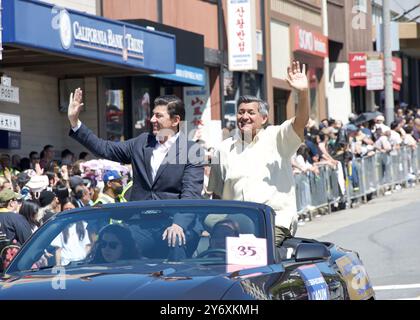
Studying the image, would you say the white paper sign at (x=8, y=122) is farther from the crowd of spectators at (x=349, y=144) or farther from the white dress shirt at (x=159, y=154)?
the crowd of spectators at (x=349, y=144)

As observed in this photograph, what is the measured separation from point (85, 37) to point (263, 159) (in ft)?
39.8

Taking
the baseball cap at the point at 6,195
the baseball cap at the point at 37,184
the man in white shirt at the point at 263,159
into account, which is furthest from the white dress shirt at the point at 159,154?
the baseball cap at the point at 37,184

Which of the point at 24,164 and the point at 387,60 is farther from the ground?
the point at 387,60

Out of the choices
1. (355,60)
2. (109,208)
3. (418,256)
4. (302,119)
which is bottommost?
(418,256)

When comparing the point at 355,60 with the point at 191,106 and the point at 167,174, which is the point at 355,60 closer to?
the point at 191,106

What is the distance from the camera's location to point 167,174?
9.62 meters

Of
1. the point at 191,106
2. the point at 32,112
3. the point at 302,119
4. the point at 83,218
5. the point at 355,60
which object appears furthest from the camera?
the point at 355,60

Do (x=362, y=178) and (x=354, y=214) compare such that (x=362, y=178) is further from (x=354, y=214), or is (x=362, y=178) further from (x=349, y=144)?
(x=354, y=214)

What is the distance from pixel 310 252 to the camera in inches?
A: 308

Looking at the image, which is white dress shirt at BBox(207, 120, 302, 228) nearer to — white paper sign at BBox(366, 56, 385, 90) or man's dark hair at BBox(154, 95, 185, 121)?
man's dark hair at BBox(154, 95, 185, 121)

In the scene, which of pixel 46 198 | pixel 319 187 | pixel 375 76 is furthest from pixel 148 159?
pixel 375 76
